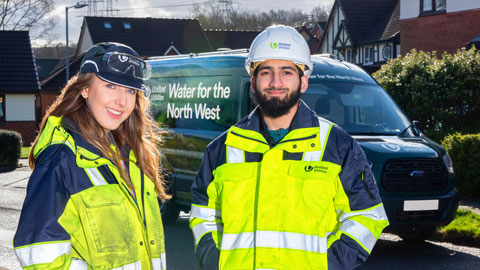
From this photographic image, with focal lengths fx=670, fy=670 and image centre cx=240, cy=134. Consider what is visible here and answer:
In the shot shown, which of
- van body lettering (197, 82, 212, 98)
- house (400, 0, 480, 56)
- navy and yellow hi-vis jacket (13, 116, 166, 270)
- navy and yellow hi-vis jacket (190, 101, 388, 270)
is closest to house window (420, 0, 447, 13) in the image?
house (400, 0, 480, 56)

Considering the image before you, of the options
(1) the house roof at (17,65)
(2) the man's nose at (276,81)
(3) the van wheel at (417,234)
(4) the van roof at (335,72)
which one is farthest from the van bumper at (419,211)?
(1) the house roof at (17,65)

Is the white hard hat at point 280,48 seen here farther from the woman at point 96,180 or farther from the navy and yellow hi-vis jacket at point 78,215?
the navy and yellow hi-vis jacket at point 78,215

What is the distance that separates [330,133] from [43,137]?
1.38 meters

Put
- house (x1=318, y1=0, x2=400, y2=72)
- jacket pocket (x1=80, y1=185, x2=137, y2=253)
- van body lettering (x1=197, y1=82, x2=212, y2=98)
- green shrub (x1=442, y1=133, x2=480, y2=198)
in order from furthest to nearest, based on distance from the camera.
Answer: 1. house (x1=318, y1=0, x2=400, y2=72)
2. green shrub (x1=442, y1=133, x2=480, y2=198)
3. van body lettering (x1=197, y1=82, x2=212, y2=98)
4. jacket pocket (x1=80, y1=185, x2=137, y2=253)

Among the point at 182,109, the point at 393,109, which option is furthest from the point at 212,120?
the point at 393,109

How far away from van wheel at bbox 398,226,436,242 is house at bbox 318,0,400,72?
3561 centimetres

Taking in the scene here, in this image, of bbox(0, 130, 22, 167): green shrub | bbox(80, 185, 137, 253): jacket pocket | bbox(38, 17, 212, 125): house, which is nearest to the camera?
bbox(80, 185, 137, 253): jacket pocket

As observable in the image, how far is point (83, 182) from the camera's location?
278 centimetres

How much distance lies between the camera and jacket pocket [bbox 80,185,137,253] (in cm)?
276

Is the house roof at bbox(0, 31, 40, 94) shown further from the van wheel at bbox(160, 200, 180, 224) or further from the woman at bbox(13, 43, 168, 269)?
the woman at bbox(13, 43, 168, 269)

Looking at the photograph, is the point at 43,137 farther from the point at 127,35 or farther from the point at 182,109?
the point at 127,35

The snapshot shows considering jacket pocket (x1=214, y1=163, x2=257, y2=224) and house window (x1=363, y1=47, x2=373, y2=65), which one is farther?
house window (x1=363, y1=47, x2=373, y2=65)

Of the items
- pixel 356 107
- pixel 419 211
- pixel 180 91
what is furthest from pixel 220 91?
pixel 419 211

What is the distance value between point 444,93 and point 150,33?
45.7 meters
